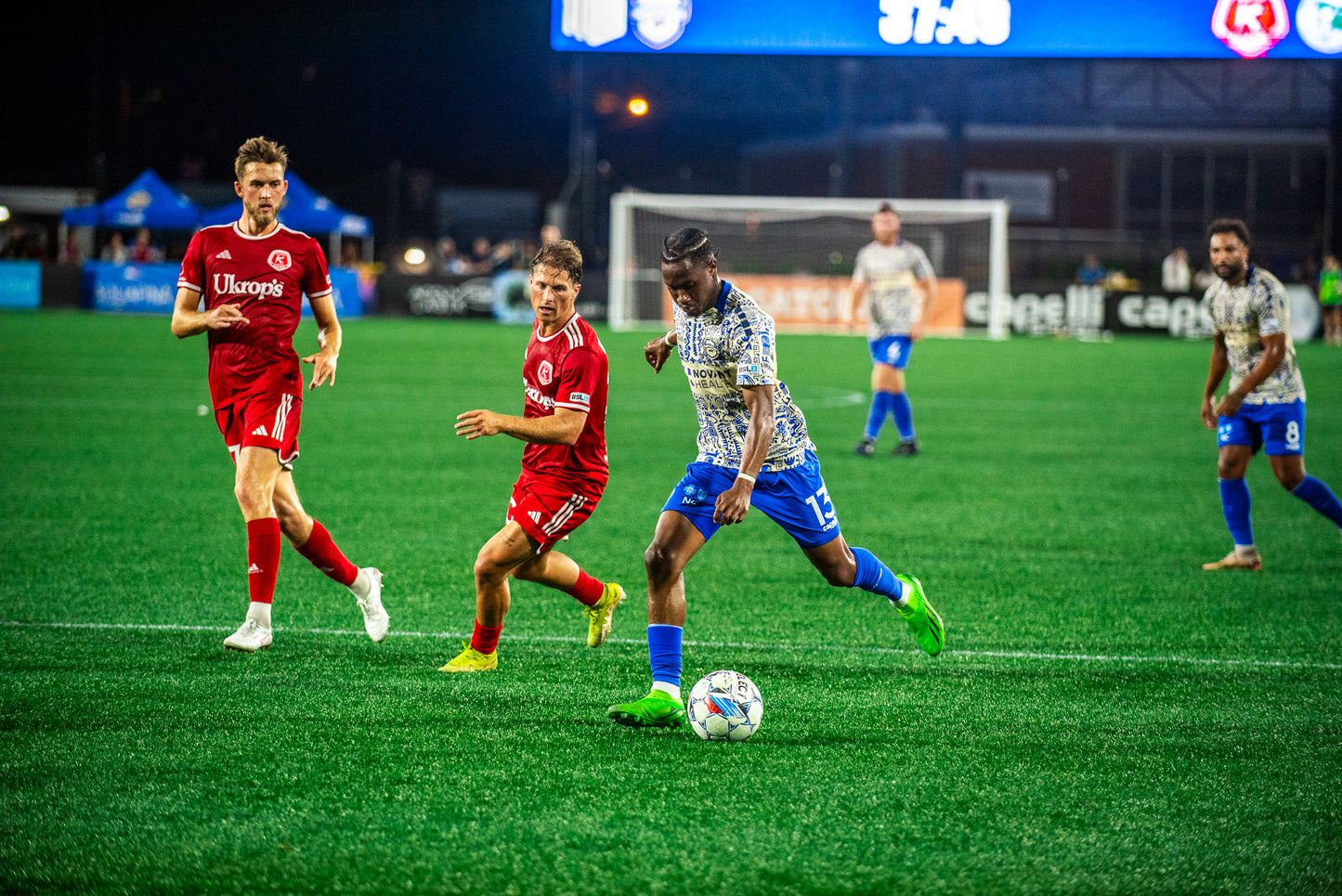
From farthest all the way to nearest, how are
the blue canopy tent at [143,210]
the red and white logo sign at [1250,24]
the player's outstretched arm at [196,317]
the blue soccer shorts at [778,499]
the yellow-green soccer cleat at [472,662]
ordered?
the blue canopy tent at [143,210] < the red and white logo sign at [1250,24] < the player's outstretched arm at [196,317] < the yellow-green soccer cleat at [472,662] < the blue soccer shorts at [778,499]

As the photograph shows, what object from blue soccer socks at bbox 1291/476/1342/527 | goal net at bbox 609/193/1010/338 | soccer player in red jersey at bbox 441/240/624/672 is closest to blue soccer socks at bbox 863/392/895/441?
blue soccer socks at bbox 1291/476/1342/527

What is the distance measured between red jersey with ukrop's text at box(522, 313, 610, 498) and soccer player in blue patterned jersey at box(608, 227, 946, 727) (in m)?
0.34

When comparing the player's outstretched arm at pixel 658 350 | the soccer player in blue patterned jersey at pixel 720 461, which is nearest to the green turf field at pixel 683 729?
the soccer player in blue patterned jersey at pixel 720 461

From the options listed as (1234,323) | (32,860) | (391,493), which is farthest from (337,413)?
(32,860)

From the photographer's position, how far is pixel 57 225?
134 feet

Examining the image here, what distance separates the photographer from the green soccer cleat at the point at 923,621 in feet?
18.3

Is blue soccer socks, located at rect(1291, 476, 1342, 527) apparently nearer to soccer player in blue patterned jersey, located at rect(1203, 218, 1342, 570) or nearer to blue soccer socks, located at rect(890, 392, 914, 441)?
soccer player in blue patterned jersey, located at rect(1203, 218, 1342, 570)

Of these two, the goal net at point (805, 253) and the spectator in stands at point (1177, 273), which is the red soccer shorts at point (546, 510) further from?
the spectator in stands at point (1177, 273)

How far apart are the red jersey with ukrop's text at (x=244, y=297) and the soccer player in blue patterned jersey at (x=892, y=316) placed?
24.7 ft

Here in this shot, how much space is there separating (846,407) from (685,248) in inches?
485

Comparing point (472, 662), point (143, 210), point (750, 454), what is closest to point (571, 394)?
point (750, 454)

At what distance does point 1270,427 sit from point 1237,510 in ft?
1.64

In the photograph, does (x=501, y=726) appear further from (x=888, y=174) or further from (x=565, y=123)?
(x=888, y=174)

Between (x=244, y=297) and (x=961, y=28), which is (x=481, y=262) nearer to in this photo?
(x=961, y=28)
